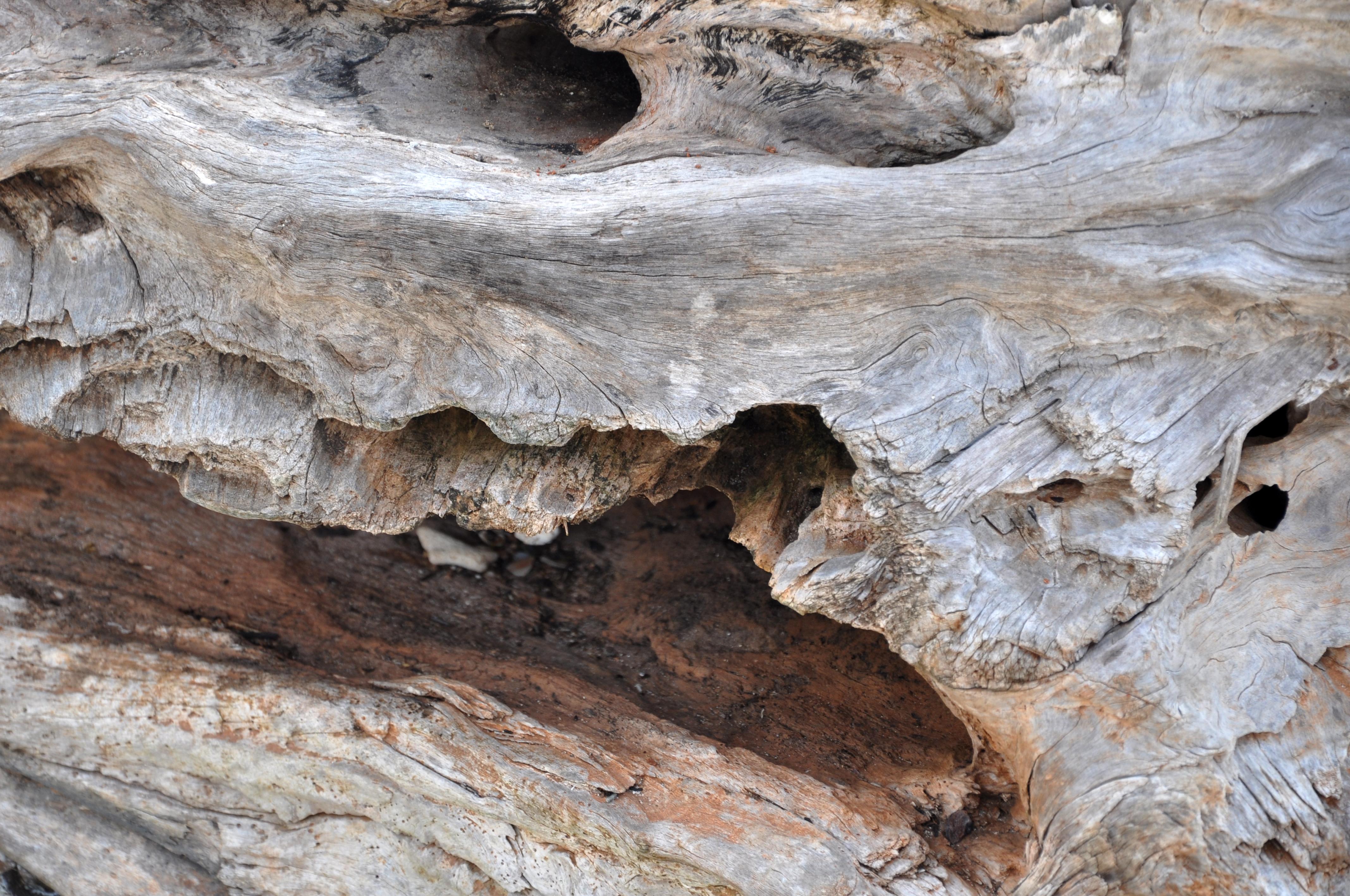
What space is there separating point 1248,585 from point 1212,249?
1.09 m

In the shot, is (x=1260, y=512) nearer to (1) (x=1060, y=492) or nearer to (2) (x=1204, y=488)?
(2) (x=1204, y=488)

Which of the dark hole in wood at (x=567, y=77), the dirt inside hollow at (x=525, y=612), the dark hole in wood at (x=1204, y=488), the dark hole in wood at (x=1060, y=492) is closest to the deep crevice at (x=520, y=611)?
the dirt inside hollow at (x=525, y=612)

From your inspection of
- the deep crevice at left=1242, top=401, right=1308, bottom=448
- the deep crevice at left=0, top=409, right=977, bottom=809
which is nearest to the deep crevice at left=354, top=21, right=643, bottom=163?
the deep crevice at left=0, top=409, right=977, bottom=809

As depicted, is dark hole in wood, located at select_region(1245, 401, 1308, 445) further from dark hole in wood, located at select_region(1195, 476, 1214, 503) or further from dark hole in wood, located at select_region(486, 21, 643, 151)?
dark hole in wood, located at select_region(486, 21, 643, 151)

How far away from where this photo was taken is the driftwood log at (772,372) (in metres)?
2.61

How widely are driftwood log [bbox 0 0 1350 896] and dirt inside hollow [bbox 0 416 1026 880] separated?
94 millimetres

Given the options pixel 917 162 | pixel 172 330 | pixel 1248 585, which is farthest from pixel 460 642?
pixel 1248 585

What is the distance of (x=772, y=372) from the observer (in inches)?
112

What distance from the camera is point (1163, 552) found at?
2.80 metres

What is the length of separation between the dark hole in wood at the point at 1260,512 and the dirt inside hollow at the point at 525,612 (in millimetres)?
1272

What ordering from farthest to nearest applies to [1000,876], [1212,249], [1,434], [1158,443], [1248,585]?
[1,434]
[1000,876]
[1248,585]
[1158,443]
[1212,249]

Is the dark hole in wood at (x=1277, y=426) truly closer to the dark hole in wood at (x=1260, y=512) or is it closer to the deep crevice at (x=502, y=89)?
the dark hole in wood at (x=1260, y=512)

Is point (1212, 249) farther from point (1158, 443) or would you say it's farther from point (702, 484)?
point (702, 484)

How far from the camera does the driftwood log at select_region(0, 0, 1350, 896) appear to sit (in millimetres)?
2609
